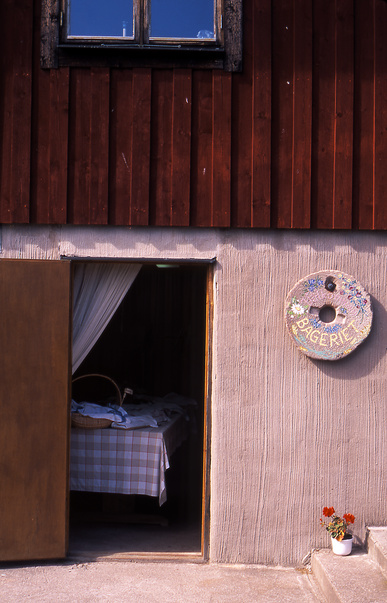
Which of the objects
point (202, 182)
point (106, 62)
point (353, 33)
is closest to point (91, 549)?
point (202, 182)

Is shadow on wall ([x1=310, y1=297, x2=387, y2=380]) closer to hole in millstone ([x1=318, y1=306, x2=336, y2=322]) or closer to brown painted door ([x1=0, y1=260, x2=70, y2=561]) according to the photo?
hole in millstone ([x1=318, y1=306, x2=336, y2=322])

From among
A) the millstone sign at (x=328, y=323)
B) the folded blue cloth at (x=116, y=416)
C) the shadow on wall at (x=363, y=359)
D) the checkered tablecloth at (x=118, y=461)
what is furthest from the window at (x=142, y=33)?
the checkered tablecloth at (x=118, y=461)

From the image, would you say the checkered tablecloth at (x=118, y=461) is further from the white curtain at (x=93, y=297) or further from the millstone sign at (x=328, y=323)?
the millstone sign at (x=328, y=323)

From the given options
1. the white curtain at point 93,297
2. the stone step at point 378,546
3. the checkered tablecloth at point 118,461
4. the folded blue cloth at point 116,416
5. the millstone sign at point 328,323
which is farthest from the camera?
the folded blue cloth at point 116,416

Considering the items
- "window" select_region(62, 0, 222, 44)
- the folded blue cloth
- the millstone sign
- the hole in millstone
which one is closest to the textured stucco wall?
the millstone sign

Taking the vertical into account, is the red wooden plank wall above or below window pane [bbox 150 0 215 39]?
below

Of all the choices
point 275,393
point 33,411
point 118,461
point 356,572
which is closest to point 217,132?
point 275,393

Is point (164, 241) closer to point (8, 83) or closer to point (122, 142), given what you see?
point (122, 142)

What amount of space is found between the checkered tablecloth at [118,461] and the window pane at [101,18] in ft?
11.2

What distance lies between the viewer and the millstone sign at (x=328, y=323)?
5488mm

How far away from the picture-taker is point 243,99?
5.56 metres

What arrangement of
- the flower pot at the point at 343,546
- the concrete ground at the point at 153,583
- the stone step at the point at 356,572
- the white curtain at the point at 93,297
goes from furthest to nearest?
1. the white curtain at the point at 93,297
2. the flower pot at the point at 343,546
3. the concrete ground at the point at 153,583
4. the stone step at the point at 356,572

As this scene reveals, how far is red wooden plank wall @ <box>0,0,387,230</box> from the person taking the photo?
18.1ft

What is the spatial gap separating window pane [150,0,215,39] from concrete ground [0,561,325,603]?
4.24m
